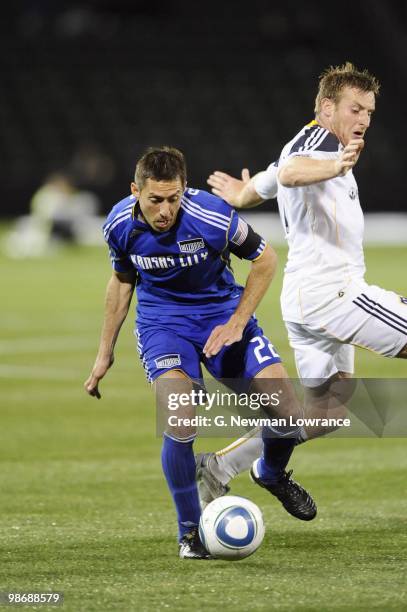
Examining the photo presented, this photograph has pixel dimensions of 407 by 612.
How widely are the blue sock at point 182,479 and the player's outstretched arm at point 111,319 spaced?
23.6 inches

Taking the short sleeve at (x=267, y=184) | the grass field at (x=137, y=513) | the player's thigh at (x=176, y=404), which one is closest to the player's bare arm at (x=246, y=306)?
the player's thigh at (x=176, y=404)

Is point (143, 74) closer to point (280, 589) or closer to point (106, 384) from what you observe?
point (106, 384)

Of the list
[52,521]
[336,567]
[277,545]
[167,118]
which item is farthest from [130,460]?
[167,118]

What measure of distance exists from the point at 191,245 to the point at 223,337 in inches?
19.0

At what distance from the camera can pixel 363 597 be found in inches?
205

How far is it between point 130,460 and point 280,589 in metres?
4.01

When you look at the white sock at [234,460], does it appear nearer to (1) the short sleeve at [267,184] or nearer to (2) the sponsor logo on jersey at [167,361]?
(2) the sponsor logo on jersey at [167,361]

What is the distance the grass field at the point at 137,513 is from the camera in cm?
539

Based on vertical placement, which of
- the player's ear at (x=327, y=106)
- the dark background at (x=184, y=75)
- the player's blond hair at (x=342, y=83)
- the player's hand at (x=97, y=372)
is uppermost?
the dark background at (x=184, y=75)

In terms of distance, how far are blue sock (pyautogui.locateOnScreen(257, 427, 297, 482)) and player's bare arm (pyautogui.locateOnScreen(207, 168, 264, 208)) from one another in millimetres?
1325

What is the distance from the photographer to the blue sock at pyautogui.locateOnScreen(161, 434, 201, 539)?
6172mm

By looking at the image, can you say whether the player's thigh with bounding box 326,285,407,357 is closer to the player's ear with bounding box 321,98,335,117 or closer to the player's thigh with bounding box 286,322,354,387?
the player's thigh with bounding box 286,322,354,387

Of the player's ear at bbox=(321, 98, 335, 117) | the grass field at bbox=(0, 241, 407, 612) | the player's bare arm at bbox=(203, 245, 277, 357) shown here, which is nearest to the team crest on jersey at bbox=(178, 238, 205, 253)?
the player's bare arm at bbox=(203, 245, 277, 357)

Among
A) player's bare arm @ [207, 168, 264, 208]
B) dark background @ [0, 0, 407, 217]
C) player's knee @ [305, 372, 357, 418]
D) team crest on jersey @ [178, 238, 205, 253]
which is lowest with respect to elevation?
player's knee @ [305, 372, 357, 418]
